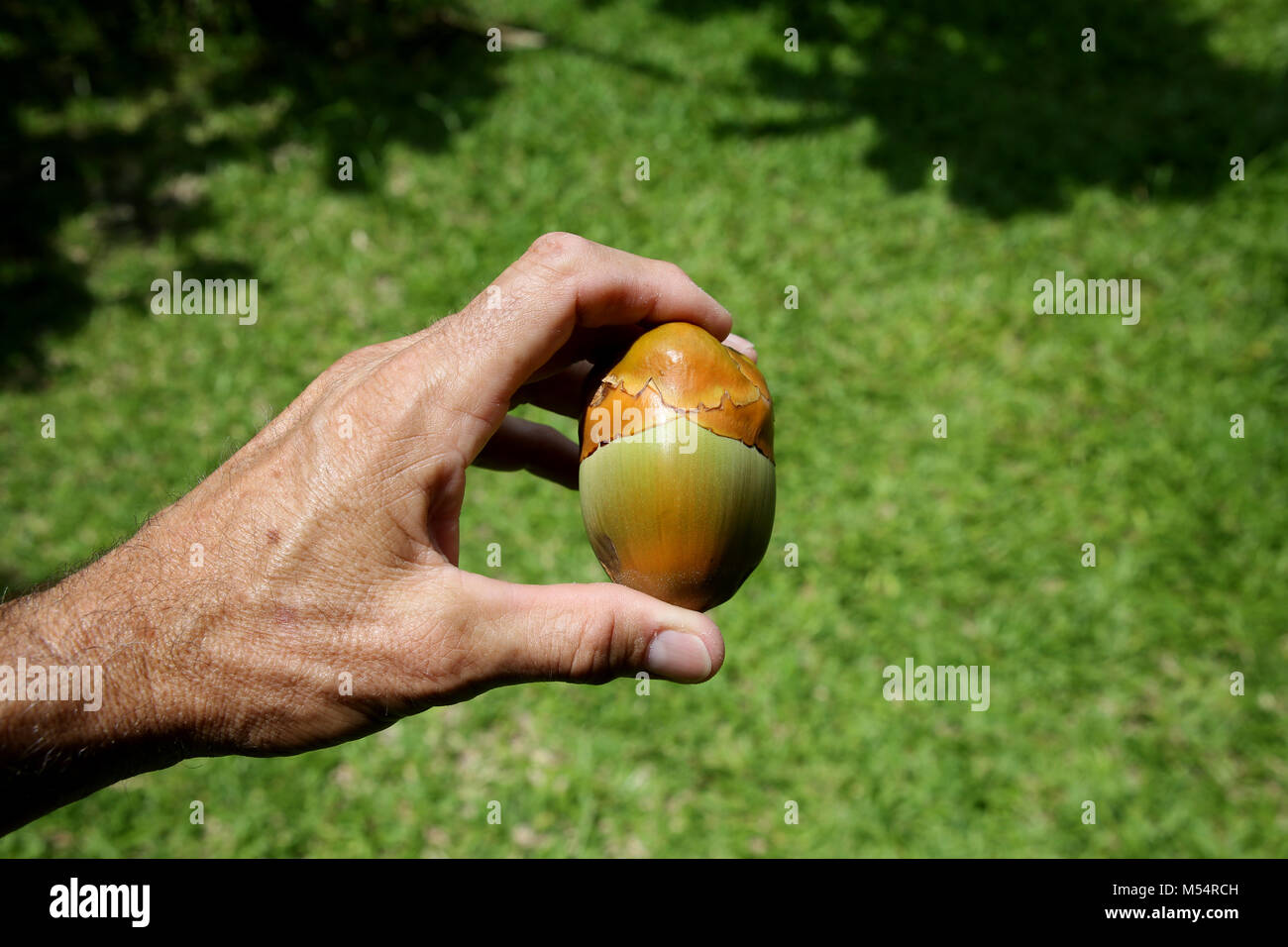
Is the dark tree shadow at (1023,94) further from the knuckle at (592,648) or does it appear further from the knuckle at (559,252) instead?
the knuckle at (592,648)

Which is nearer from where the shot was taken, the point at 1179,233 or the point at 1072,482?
the point at 1072,482

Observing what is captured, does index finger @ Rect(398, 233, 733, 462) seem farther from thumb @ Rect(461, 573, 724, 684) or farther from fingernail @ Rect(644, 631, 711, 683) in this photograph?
fingernail @ Rect(644, 631, 711, 683)

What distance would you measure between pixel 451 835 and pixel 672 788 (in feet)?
2.93

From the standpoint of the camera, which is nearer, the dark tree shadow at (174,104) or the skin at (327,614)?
the skin at (327,614)

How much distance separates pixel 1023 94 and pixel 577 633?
18.3 feet

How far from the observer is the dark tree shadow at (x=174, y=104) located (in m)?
5.77

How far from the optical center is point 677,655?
2.15 m

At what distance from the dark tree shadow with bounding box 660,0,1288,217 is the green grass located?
0.03 metres

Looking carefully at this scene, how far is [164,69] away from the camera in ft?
21.8

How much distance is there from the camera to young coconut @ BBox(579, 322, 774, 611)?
84.5 inches

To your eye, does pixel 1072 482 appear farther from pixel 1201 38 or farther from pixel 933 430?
pixel 1201 38

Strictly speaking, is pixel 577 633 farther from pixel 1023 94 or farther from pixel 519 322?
pixel 1023 94

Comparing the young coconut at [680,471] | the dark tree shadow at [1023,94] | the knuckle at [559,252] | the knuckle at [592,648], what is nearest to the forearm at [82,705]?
the knuckle at [592,648]

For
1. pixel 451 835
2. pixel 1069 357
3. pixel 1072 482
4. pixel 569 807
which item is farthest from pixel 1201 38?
pixel 451 835
